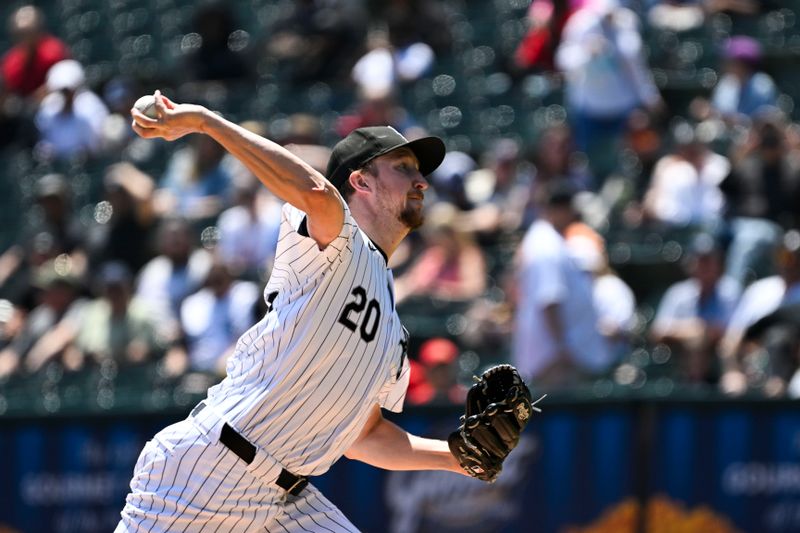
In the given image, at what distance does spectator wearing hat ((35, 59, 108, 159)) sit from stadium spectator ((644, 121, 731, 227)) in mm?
4741

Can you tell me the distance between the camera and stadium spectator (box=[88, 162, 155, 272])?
10797mm

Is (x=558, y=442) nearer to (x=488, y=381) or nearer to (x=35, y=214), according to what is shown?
(x=488, y=381)

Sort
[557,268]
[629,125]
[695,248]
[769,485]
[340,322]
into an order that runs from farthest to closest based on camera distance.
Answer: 1. [629,125]
2. [695,248]
3. [557,268]
4. [769,485]
5. [340,322]

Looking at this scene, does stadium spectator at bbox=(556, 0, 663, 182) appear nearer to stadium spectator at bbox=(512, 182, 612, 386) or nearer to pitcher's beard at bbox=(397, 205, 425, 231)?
stadium spectator at bbox=(512, 182, 612, 386)

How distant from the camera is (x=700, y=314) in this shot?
9180 mm

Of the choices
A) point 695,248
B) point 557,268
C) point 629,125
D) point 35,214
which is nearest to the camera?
point 557,268

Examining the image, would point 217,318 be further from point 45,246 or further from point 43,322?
point 45,246

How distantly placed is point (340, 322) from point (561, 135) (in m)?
6.04

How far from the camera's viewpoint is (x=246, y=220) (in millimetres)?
10375

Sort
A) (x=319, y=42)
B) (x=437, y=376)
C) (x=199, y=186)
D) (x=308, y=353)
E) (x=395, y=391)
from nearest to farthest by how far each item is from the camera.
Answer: (x=308, y=353)
(x=395, y=391)
(x=437, y=376)
(x=199, y=186)
(x=319, y=42)

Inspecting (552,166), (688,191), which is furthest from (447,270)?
(688,191)

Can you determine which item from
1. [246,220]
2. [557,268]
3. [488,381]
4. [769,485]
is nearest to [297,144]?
[246,220]

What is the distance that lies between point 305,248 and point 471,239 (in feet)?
18.7

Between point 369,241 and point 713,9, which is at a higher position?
point 369,241
